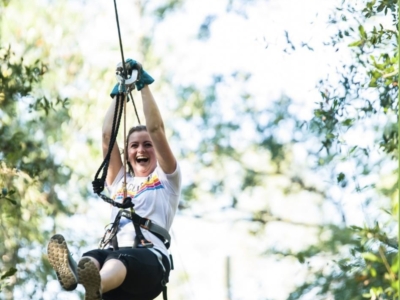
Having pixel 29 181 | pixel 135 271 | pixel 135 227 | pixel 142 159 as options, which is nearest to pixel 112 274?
pixel 135 271

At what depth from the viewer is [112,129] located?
488 centimetres

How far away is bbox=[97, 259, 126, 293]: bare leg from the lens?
4096 millimetres

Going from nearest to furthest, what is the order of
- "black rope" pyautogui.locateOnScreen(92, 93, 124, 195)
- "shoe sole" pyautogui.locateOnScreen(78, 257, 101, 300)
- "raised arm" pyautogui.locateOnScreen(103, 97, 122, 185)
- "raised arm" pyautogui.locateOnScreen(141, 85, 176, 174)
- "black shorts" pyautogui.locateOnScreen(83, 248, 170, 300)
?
"shoe sole" pyautogui.locateOnScreen(78, 257, 101, 300) → "black shorts" pyautogui.locateOnScreen(83, 248, 170, 300) → "raised arm" pyautogui.locateOnScreen(141, 85, 176, 174) → "black rope" pyautogui.locateOnScreen(92, 93, 124, 195) → "raised arm" pyautogui.locateOnScreen(103, 97, 122, 185)

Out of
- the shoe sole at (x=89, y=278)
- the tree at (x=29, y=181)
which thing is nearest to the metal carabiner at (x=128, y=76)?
the shoe sole at (x=89, y=278)

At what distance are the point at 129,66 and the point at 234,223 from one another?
10.1m

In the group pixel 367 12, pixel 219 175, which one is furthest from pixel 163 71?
pixel 367 12

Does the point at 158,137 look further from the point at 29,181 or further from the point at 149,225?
the point at 29,181

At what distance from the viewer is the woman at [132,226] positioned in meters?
4.03

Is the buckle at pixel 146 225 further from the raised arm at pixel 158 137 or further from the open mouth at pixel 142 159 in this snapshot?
the open mouth at pixel 142 159

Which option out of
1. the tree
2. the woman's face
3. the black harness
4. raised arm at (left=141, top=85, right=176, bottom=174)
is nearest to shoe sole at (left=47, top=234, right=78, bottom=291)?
the black harness

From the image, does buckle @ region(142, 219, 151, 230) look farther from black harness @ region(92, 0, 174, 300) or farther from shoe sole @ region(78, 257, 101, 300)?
shoe sole @ region(78, 257, 101, 300)

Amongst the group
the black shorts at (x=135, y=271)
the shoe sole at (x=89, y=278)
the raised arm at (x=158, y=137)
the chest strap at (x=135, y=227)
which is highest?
the raised arm at (x=158, y=137)

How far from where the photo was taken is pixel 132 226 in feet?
15.0

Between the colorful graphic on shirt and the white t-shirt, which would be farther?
the colorful graphic on shirt
